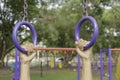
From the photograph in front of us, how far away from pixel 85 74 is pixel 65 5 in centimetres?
1941

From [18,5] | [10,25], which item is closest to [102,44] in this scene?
[10,25]

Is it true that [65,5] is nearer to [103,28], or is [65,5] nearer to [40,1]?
[103,28]

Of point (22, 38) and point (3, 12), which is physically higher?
point (3, 12)

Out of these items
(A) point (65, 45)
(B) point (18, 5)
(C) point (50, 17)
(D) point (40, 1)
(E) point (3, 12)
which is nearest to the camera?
(B) point (18, 5)

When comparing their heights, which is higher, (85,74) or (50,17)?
(50,17)

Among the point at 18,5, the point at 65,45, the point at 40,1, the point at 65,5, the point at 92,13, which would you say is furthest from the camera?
the point at 65,45

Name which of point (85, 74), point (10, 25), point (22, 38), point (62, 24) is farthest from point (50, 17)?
point (85, 74)

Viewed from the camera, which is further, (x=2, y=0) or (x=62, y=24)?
(x=62, y=24)

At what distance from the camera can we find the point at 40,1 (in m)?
15.8

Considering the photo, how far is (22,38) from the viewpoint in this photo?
23.0 meters

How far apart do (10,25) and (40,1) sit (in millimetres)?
2617

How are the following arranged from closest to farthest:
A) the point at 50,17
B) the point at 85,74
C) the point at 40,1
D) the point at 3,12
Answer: the point at 85,74
the point at 40,1
the point at 3,12
the point at 50,17

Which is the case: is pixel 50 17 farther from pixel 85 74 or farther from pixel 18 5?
pixel 85 74

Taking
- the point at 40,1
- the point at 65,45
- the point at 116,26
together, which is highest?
the point at 40,1
